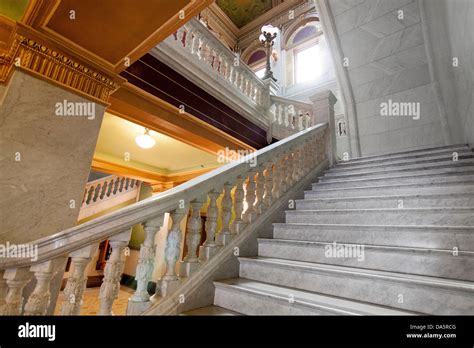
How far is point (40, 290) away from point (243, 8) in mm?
12413

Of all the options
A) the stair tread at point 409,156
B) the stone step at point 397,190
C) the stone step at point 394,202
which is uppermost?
the stair tread at point 409,156

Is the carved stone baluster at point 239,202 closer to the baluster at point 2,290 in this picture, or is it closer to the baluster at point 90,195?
the baluster at point 2,290

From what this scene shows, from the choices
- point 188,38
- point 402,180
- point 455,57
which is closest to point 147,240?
point 402,180

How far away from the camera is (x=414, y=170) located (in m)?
3.21

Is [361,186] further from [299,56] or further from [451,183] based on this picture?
[299,56]

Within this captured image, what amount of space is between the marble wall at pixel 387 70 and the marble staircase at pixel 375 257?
2.63 meters

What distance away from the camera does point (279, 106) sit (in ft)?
22.0

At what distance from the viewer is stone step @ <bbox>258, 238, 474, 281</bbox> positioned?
1571 millimetres

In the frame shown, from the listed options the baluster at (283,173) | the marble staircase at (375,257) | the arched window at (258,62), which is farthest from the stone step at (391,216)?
the arched window at (258,62)

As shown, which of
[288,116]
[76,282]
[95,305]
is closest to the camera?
[76,282]

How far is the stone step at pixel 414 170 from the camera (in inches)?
113

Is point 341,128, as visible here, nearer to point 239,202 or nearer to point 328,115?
point 328,115
